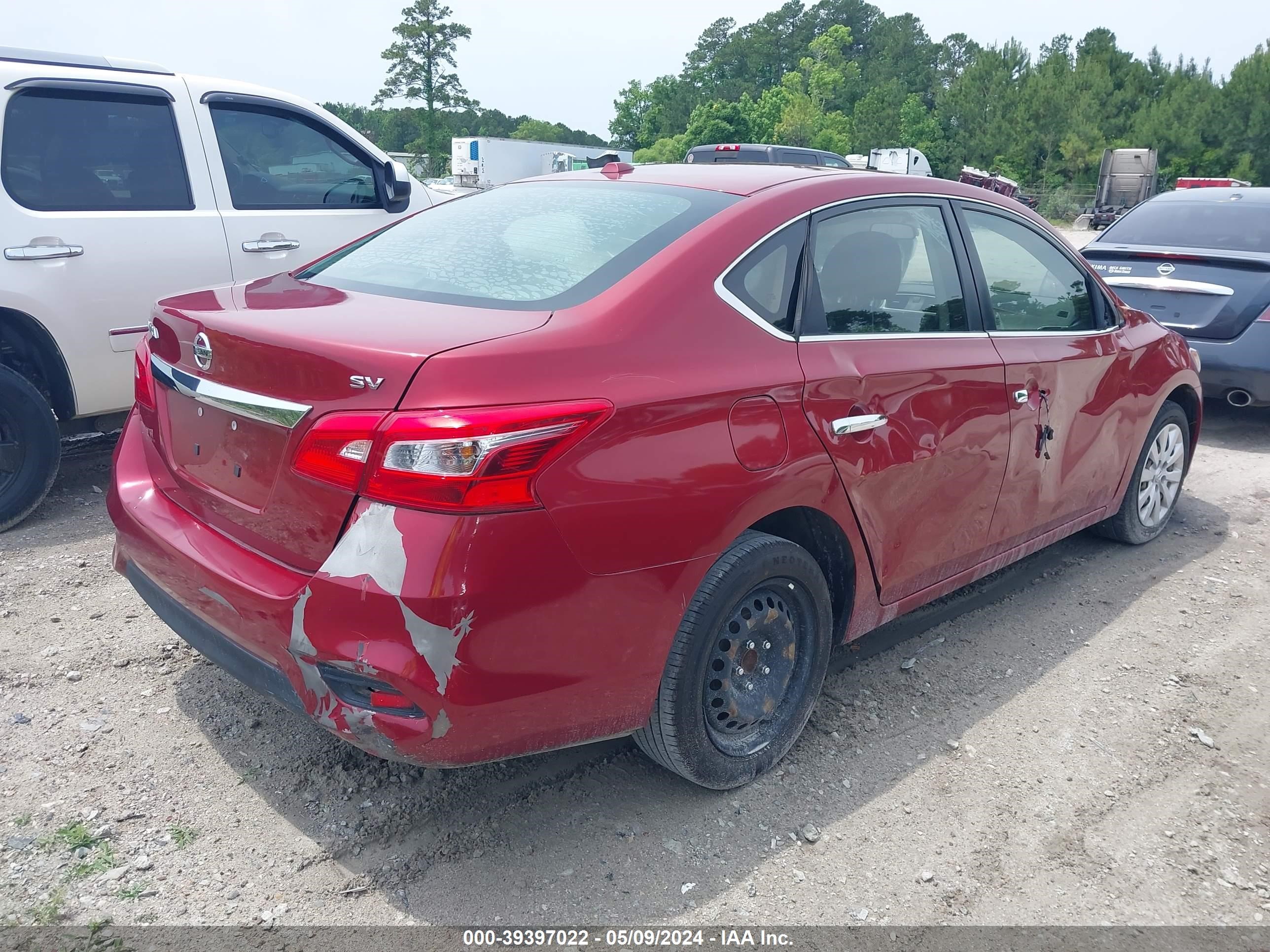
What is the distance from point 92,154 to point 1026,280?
415 centimetres

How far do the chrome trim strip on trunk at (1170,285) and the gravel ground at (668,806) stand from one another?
3.79 m

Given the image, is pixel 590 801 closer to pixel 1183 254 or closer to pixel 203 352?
pixel 203 352

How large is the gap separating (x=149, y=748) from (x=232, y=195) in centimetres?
317

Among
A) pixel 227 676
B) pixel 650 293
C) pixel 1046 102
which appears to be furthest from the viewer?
pixel 1046 102

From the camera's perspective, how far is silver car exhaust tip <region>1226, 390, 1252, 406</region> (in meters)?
6.66

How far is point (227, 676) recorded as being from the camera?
3363 millimetres

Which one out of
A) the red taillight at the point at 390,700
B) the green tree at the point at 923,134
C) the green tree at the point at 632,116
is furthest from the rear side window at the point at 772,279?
the green tree at the point at 632,116

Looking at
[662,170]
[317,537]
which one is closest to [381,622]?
[317,537]

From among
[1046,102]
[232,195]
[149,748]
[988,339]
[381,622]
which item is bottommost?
[149,748]

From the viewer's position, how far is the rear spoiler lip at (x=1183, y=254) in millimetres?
6754

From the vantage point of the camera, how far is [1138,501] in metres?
4.72

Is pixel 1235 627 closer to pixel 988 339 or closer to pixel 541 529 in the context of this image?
pixel 988 339

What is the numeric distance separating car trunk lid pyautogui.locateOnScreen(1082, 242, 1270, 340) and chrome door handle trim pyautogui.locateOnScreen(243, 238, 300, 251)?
5044 mm

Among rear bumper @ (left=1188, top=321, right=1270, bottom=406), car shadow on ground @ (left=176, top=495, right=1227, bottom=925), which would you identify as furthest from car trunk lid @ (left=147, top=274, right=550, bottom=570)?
rear bumper @ (left=1188, top=321, right=1270, bottom=406)
